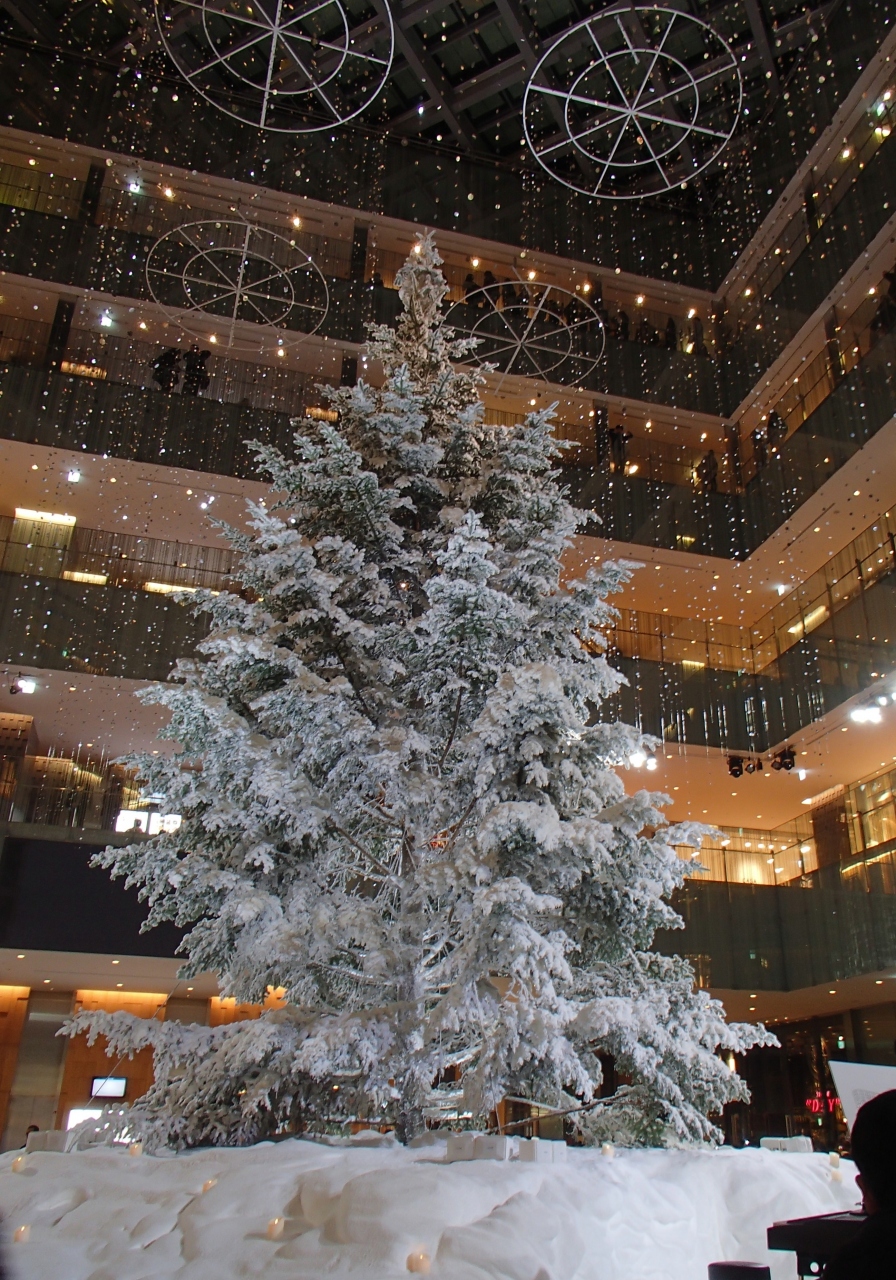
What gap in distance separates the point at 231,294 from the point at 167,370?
2.28 m

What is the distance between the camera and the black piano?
5.33 metres

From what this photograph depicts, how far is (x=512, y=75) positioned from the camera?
24.5 m

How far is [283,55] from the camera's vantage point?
2439 cm

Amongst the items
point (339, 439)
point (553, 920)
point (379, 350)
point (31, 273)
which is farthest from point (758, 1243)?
point (31, 273)

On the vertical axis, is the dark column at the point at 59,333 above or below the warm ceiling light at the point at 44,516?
above

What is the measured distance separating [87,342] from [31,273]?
2.00 metres

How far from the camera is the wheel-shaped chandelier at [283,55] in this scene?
2295 cm

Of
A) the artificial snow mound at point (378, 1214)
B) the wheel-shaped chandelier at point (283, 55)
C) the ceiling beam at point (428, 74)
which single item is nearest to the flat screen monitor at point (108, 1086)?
the artificial snow mound at point (378, 1214)

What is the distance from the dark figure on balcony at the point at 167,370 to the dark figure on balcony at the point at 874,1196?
821 inches

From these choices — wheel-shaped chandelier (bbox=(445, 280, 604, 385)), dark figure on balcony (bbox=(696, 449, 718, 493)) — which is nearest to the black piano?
dark figure on balcony (bbox=(696, 449, 718, 493))

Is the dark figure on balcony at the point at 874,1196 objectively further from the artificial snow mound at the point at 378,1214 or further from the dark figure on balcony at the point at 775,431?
the dark figure on balcony at the point at 775,431

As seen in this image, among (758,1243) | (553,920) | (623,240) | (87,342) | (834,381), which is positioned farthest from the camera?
(623,240)

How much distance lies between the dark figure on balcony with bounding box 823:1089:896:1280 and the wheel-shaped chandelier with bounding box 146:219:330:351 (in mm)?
21512

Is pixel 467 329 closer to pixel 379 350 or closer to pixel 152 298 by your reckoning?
pixel 152 298
